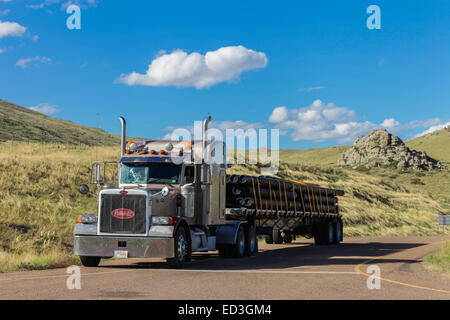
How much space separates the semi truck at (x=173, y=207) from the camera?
16047 millimetres

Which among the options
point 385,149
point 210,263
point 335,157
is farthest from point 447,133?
point 210,263

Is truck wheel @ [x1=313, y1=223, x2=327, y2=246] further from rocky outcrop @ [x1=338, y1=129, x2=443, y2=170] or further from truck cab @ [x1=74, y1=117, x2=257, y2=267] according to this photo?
rocky outcrop @ [x1=338, y1=129, x2=443, y2=170]

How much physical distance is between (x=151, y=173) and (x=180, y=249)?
2465 millimetres

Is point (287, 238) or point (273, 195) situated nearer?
point (273, 195)

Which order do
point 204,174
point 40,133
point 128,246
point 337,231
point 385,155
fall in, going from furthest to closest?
1. point 385,155
2. point 40,133
3. point 337,231
4. point 204,174
5. point 128,246

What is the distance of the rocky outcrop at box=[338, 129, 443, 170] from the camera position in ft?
347

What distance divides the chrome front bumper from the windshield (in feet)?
7.09

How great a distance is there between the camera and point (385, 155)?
108m

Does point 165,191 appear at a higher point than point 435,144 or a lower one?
lower

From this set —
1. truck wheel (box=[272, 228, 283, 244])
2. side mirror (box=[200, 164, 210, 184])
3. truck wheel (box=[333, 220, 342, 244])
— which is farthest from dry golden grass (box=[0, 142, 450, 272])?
truck wheel (box=[333, 220, 342, 244])

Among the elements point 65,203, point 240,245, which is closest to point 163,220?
point 240,245

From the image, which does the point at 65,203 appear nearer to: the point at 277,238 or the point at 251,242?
the point at 277,238

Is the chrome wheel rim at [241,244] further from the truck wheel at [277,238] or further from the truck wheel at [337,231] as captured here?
the truck wheel at [337,231]
